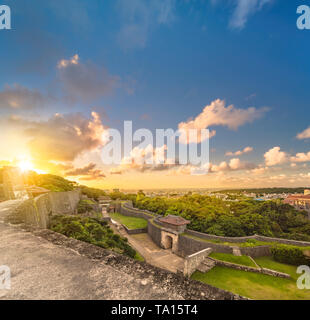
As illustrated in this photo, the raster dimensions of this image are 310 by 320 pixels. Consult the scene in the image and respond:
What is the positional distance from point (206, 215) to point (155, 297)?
76.9 feet

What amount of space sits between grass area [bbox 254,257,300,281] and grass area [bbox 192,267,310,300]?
1.25 meters

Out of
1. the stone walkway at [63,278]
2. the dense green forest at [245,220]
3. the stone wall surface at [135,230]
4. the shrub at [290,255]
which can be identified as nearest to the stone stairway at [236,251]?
the dense green forest at [245,220]

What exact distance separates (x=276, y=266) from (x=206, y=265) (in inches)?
239

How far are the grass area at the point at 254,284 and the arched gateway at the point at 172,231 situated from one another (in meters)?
5.28

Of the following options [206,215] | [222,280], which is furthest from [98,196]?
[222,280]

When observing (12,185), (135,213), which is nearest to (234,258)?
(12,185)

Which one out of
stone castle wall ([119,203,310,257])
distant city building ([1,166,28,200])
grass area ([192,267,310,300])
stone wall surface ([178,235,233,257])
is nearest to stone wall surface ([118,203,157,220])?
stone castle wall ([119,203,310,257])

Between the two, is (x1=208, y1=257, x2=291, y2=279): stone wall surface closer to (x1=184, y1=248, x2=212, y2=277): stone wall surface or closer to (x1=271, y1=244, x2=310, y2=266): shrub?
(x1=184, y1=248, x2=212, y2=277): stone wall surface

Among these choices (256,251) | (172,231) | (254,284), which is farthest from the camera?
(172,231)

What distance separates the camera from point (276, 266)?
544 inches

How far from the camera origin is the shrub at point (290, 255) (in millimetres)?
13852

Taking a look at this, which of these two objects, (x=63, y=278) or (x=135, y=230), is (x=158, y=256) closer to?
(x=135, y=230)

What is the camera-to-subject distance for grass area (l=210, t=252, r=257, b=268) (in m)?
13.7

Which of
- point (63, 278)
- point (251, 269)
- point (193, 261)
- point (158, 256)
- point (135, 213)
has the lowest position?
point (158, 256)
